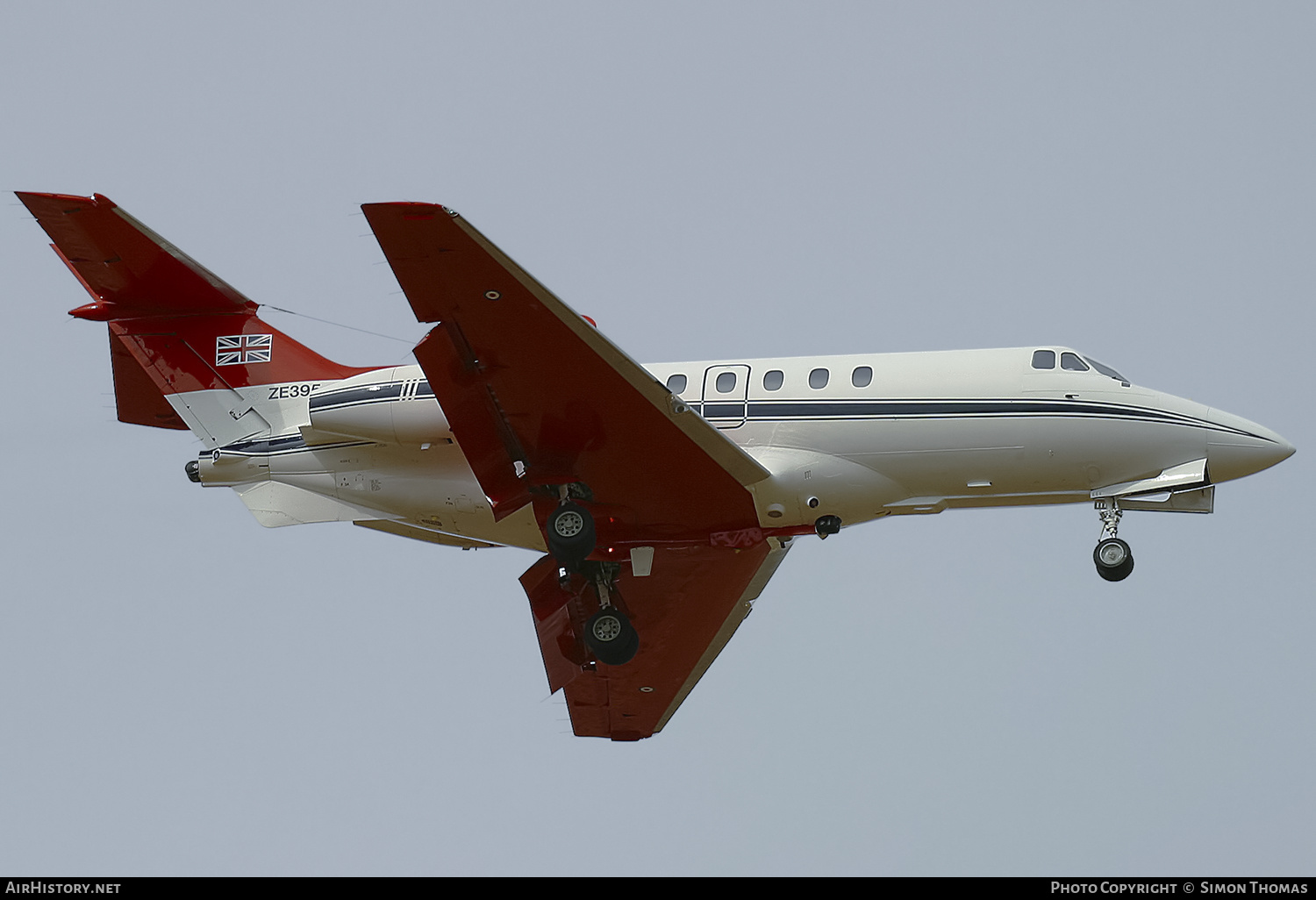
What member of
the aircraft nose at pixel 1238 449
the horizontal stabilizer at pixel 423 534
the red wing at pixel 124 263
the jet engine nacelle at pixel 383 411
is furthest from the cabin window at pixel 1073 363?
the red wing at pixel 124 263

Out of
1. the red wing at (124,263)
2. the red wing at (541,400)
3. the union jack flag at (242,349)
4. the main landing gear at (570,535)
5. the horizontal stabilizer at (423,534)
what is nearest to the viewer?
the red wing at (541,400)

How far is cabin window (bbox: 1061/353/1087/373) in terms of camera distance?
937 inches

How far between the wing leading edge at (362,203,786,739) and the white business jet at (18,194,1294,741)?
4 centimetres

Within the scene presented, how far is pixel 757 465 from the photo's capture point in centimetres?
2308

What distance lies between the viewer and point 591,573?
2577 cm

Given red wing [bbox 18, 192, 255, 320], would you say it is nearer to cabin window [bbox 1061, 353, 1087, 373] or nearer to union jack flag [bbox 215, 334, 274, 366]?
union jack flag [bbox 215, 334, 274, 366]

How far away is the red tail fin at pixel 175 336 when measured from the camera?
26141mm

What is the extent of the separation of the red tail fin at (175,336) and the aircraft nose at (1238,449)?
13.2 meters

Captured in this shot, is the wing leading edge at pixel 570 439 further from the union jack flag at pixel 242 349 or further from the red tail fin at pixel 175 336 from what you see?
the union jack flag at pixel 242 349

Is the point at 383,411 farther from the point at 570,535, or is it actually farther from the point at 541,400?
the point at 570,535

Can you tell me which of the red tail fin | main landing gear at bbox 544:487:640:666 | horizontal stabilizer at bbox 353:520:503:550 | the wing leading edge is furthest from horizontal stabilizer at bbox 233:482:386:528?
main landing gear at bbox 544:487:640:666

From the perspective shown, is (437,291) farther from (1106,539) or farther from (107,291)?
(1106,539)

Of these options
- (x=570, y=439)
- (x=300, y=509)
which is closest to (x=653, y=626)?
(x=570, y=439)

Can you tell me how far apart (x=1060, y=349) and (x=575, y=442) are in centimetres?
718
